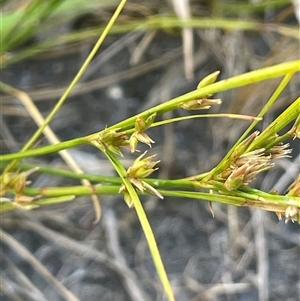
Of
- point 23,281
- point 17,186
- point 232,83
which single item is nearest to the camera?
point 232,83

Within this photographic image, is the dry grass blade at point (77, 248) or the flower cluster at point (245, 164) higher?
the dry grass blade at point (77, 248)

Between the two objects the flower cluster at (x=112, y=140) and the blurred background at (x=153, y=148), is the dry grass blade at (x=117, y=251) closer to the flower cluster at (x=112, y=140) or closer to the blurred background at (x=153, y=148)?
the blurred background at (x=153, y=148)

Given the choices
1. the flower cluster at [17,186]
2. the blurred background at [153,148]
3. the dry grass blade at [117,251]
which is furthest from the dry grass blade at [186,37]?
the flower cluster at [17,186]

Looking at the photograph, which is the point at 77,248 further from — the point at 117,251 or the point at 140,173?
the point at 140,173

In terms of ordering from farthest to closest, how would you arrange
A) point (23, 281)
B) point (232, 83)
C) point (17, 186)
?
point (23, 281) → point (17, 186) → point (232, 83)

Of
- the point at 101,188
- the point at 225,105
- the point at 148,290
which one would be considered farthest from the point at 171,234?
the point at 101,188

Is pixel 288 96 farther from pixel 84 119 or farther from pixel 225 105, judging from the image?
A: pixel 84 119

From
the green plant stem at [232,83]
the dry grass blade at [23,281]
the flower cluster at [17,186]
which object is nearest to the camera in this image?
the green plant stem at [232,83]

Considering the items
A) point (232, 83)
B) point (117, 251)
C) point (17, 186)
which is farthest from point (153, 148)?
point (232, 83)

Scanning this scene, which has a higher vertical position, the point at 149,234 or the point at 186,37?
the point at 186,37

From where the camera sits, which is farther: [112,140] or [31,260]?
[31,260]
